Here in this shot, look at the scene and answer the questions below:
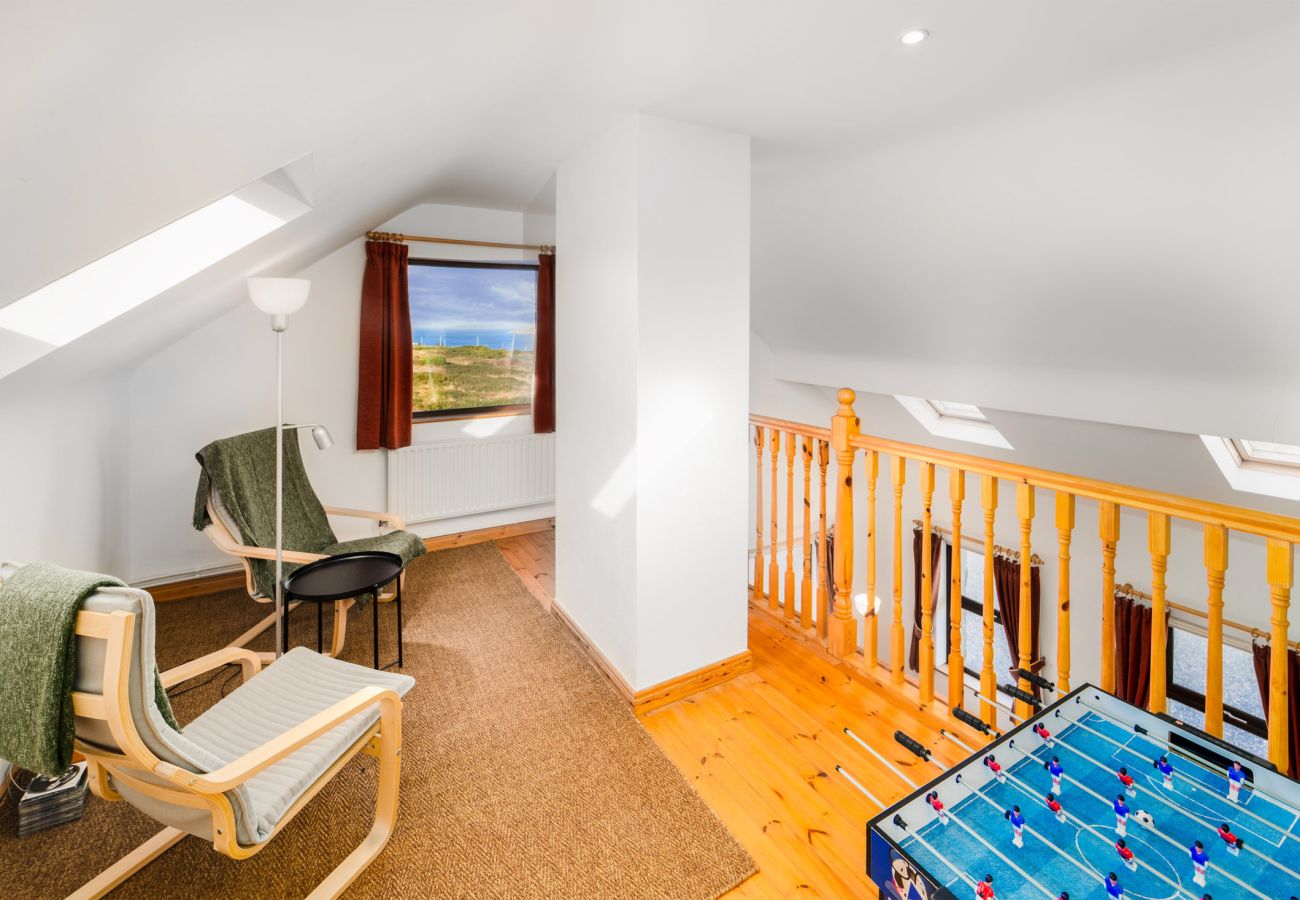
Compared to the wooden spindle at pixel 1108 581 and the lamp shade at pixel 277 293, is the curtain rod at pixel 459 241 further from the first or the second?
the wooden spindle at pixel 1108 581

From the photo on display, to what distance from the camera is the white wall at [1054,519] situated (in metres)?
3.82

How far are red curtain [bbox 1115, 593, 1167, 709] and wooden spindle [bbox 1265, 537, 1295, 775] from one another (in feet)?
9.90

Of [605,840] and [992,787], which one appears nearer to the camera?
[992,787]

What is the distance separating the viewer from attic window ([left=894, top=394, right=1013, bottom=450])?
4.56 meters

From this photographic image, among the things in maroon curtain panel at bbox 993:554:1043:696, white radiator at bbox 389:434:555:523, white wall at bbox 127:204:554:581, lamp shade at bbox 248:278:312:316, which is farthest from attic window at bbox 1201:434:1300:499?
lamp shade at bbox 248:278:312:316

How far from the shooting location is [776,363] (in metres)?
5.12

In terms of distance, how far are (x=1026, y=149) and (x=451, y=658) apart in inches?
123

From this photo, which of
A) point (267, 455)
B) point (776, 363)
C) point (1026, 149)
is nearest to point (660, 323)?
point (1026, 149)

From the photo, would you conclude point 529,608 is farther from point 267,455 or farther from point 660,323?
point 660,323

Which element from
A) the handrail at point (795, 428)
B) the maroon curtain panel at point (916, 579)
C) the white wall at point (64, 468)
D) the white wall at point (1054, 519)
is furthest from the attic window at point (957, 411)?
the white wall at point (64, 468)

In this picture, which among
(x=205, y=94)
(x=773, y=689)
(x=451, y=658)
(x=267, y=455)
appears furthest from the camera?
(x=267, y=455)

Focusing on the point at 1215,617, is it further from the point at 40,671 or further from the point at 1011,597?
the point at 1011,597

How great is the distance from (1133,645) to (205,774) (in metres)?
5.12

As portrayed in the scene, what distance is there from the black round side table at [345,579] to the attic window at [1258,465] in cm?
411
